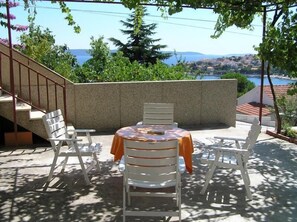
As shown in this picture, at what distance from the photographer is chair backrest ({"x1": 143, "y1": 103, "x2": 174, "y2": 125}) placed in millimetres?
5434

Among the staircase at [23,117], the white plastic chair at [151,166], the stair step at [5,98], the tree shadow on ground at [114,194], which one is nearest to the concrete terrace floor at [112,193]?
the tree shadow on ground at [114,194]

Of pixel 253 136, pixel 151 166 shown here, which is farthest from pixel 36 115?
pixel 253 136

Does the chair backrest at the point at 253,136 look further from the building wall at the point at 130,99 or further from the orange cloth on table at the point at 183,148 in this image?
the building wall at the point at 130,99

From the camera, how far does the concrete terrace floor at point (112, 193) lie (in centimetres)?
353

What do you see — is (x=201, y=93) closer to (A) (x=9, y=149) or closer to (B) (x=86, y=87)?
(B) (x=86, y=87)

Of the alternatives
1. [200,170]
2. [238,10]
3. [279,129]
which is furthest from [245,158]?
[279,129]

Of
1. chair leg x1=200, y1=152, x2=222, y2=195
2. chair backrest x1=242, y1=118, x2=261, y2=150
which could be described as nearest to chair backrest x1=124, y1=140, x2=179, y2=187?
chair leg x1=200, y1=152, x2=222, y2=195

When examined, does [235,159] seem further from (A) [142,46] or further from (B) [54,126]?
(A) [142,46]

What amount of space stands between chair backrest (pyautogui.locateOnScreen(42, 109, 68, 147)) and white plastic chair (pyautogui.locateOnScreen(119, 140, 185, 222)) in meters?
1.44

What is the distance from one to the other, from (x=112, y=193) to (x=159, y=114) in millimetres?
1782

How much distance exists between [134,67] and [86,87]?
1745 mm

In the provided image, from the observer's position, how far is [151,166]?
334 cm

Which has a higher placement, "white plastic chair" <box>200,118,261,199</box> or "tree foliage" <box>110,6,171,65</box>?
"tree foliage" <box>110,6,171,65</box>

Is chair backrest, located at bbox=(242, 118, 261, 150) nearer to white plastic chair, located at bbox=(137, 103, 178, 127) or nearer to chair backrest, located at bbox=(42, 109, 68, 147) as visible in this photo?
white plastic chair, located at bbox=(137, 103, 178, 127)
